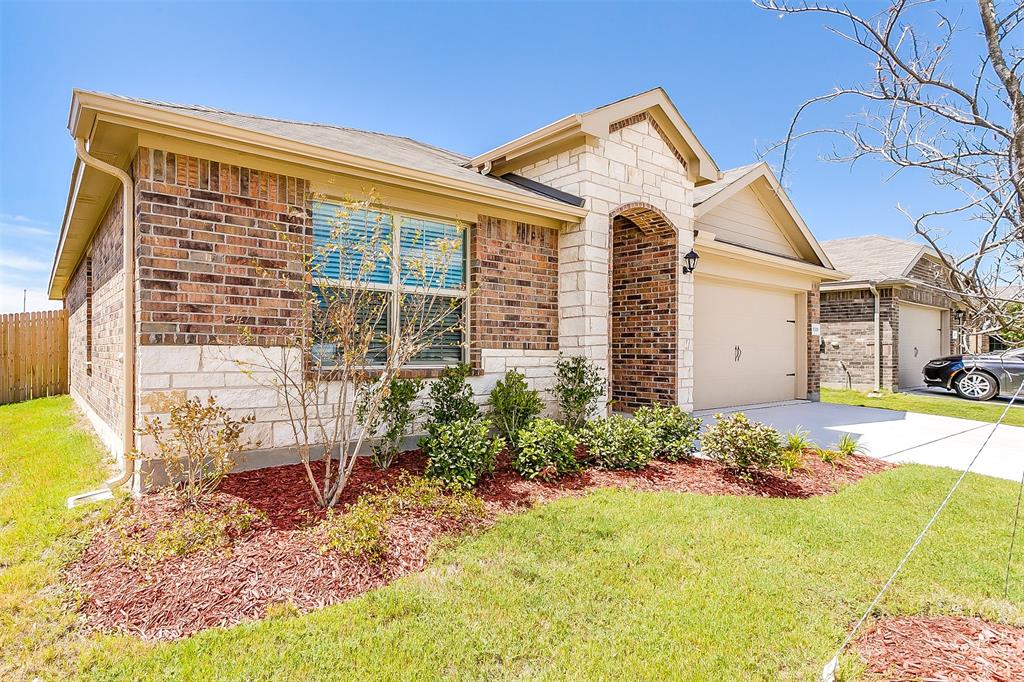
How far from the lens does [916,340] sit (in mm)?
16094

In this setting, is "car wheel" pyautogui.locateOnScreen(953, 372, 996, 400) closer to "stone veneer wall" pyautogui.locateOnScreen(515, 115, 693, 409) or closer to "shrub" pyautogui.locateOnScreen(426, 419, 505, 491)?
"stone veneer wall" pyautogui.locateOnScreen(515, 115, 693, 409)

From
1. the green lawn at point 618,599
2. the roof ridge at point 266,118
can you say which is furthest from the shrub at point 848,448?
the roof ridge at point 266,118

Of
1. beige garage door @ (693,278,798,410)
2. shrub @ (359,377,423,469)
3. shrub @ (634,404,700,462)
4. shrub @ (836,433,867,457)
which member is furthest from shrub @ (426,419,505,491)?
beige garage door @ (693,278,798,410)

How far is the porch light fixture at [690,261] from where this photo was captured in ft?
25.5

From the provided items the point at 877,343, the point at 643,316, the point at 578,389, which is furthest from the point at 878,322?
the point at 578,389

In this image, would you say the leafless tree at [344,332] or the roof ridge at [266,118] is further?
the roof ridge at [266,118]

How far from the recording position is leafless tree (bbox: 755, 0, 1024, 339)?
191 centimetres

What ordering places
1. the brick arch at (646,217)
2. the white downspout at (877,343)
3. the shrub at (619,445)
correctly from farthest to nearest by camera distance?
the white downspout at (877,343) → the brick arch at (646,217) → the shrub at (619,445)

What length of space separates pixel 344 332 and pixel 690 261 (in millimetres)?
5564

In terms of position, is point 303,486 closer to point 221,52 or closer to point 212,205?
point 212,205

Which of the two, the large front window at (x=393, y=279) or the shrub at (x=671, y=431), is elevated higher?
the large front window at (x=393, y=279)

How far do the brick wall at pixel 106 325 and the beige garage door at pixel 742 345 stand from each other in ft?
28.4

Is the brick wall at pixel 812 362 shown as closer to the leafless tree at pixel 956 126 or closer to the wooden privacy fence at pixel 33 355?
the leafless tree at pixel 956 126

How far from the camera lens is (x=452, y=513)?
13.8ft
